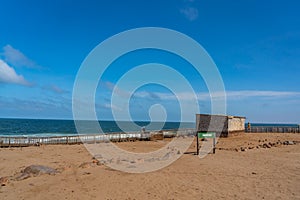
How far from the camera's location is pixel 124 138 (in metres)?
31.3

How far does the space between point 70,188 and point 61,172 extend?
9.01ft

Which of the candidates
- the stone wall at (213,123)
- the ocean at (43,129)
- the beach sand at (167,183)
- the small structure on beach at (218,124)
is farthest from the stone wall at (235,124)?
the ocean at (43,129)

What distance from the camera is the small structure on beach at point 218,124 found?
102 feet

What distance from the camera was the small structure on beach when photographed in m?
31.2

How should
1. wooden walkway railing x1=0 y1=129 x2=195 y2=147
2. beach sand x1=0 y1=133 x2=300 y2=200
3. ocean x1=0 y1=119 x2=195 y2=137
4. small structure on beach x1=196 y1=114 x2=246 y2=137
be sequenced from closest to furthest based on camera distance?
beach sand x1=0 y1=133 x2=300 y2=200 < wooden walkway railing x1=0 y1=129 x2=195 y2=147 < small structure on beach x1=196 y1=114 x2=246 y2=137 < ocean x1=0 y1=119 x2=195 y2=137

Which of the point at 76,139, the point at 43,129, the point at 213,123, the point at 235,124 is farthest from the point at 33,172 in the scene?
the point at 43,129

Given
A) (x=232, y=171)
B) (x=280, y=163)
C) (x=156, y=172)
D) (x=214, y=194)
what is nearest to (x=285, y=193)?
(x=214, y=194)

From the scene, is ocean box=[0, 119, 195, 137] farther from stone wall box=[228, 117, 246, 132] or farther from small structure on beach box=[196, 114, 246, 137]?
stone wall box=[228, 117, 246, 132]

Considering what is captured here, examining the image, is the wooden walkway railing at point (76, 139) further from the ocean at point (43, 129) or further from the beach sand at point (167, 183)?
the ocean at point (43, 129)

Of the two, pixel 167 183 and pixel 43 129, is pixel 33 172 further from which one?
pixel 43 129

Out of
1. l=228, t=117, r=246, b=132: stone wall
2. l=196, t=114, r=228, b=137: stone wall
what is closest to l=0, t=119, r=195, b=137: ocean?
l=196, t=114, r=228, b=137: stone wall

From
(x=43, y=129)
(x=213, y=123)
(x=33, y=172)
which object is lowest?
(x=43, y=129)

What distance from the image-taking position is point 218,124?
31672 mm

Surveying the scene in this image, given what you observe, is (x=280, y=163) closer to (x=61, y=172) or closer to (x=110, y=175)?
(x=110, y=175)
